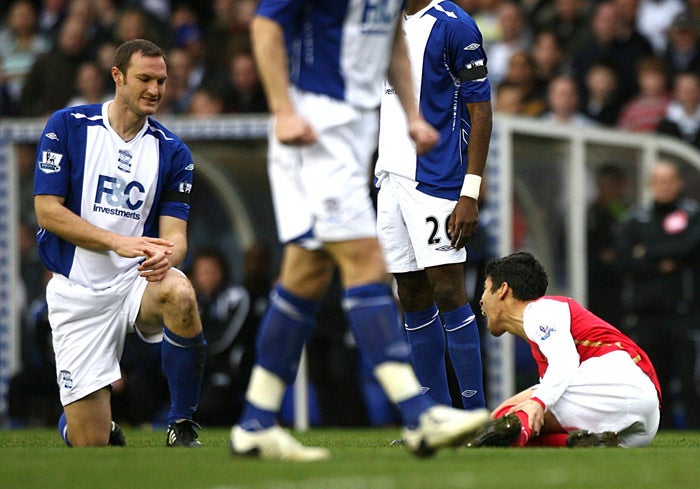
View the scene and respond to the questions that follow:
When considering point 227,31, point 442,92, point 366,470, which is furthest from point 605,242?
point 366,470

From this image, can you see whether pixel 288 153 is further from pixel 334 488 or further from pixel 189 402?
pixel 189 402

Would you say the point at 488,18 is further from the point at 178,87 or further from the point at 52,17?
the point at 52,17

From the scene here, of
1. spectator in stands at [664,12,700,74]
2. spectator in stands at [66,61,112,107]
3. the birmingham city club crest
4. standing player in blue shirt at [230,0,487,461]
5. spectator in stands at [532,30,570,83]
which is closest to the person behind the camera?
standing player in blue shirt at [230,0,487,461]

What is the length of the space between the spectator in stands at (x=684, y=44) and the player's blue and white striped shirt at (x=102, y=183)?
699 centimetres

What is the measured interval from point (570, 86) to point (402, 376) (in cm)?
785

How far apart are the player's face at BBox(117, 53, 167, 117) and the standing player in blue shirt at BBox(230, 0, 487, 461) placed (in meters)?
1.68

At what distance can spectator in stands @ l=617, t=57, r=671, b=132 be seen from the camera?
12.5 m

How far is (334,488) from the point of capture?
442cm

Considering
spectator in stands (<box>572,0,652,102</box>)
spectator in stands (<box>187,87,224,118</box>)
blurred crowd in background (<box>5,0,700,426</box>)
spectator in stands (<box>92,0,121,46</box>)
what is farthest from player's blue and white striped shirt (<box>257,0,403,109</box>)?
spectator in stands (<box>92,0,121,46</box>)

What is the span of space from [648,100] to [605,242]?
142 centimetres

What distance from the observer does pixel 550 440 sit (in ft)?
22.2

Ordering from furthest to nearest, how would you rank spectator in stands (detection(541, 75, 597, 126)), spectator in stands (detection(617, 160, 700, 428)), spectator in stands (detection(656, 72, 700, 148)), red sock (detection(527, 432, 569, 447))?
spectator in stands (detection(541, 75, 597, 126)) → spectator in stands (detection(656, 72, 700, 148)) → spectator in stands (detection(617, 160, 700, 428)) → red sock (detection(527, 432, 569, 447))

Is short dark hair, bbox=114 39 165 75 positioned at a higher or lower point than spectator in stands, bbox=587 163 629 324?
higher

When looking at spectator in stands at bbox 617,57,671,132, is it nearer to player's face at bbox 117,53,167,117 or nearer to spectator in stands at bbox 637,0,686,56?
spectator in stands at bbox 637,0,686,56
